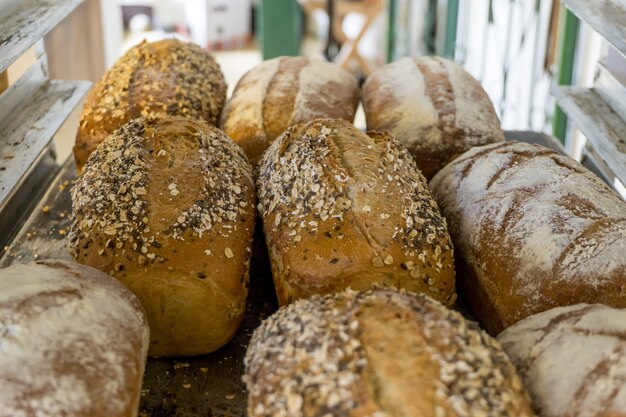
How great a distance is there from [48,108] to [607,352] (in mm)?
1504

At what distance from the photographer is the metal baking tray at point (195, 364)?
1320 millimetres

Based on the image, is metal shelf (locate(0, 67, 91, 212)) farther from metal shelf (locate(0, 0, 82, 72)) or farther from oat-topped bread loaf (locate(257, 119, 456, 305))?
oat-topped bread loaf (locate(257, 119, 456, 305))

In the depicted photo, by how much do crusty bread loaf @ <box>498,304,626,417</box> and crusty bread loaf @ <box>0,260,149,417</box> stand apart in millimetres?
585

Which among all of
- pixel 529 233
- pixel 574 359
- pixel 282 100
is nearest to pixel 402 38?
pixel 282 100

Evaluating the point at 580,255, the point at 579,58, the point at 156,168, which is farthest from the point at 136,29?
the point at 580,255

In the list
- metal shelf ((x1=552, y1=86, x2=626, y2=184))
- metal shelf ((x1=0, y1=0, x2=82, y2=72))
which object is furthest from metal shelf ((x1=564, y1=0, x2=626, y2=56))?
metal shelf ((x1=0, y1=0, x2=82, y2=72))

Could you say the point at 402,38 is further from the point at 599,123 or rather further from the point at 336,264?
the point at 336,264

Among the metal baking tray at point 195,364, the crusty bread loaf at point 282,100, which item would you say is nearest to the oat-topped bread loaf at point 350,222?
the metal baking tray at point 195,364

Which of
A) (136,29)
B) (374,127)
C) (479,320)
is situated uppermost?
(374,127)

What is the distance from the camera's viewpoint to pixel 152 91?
204 centimetres

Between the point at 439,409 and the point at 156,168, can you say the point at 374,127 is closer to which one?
the point at 156,168

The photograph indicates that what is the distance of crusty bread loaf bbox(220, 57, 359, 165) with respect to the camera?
199 centimetres

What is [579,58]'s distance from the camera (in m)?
3.25

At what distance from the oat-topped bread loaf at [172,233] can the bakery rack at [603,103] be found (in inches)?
32.5
